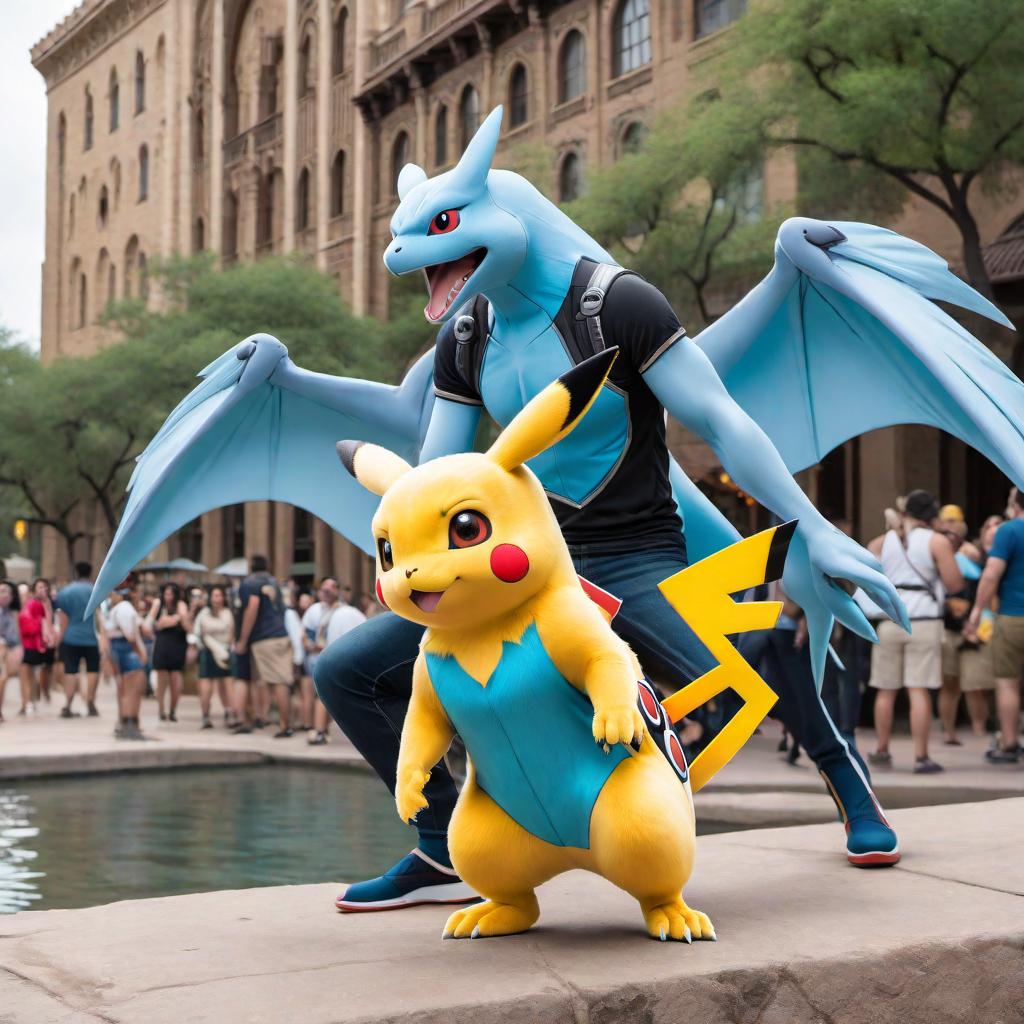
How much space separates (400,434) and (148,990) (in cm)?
190

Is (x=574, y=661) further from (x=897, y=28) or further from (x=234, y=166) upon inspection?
(x=234, y=166)

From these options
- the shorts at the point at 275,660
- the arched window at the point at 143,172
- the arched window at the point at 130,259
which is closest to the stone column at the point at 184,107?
the arched window at the point at 143,172

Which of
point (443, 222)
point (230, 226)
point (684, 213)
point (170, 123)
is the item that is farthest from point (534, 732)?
point (170, 123)

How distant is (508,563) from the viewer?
2.99 metres

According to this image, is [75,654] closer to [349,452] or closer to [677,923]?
[349,452]

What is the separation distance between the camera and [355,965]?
3096 millimetres

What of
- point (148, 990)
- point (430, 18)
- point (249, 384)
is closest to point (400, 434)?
point (249, 384)

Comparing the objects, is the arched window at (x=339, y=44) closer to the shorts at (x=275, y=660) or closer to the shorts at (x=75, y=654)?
the shorts at (x=75, y=654)

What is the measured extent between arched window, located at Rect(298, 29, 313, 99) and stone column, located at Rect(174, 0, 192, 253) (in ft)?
22.7

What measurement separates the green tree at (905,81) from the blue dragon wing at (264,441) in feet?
44.3

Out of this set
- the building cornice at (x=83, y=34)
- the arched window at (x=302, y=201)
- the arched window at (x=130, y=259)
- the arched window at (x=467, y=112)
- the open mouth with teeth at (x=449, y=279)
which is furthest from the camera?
the building cornice at (x=83, y=34)

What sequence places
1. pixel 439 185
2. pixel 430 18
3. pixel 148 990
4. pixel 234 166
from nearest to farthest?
1. pixel 148 990
2. pixel 439 185
3. pixel 430 18
4. pixel 234 166

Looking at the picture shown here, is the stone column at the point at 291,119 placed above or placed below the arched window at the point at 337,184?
above

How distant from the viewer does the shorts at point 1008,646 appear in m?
9.45
